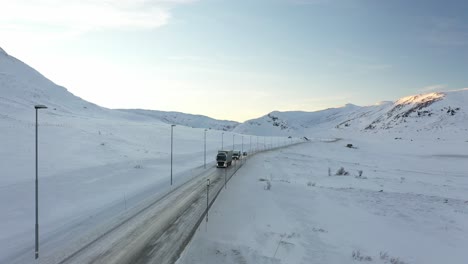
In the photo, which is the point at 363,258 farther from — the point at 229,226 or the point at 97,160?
the point at 97,160

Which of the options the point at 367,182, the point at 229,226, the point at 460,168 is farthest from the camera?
the point at 460,168

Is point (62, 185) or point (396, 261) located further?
point (62, 185)

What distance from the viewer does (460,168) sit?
71625 mm

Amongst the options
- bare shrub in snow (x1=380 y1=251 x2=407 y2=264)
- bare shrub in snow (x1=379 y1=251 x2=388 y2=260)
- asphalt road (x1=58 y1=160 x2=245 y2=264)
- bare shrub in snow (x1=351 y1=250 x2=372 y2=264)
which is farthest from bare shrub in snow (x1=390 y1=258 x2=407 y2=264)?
asphalt road (x1=58 y1=160 x2=245 y2=264)

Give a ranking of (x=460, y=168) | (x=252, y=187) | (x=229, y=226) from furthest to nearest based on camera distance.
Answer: (x=460, y=168) → (x=252, y=187) → (x=229, y=226)

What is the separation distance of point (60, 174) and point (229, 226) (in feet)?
63.0

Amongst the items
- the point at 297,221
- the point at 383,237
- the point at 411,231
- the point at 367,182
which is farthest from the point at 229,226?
the point at 367,182

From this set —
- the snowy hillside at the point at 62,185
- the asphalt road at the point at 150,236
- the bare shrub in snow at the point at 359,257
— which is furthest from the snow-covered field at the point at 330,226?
the snowy hillside at the point at 62,185

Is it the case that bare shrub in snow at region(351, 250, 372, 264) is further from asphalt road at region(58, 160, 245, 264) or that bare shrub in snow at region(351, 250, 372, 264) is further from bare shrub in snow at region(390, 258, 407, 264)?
asphalt road at region(58, 160, 245, 264)

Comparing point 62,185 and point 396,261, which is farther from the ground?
point 62,185

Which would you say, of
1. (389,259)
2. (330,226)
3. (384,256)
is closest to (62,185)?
(330,226)

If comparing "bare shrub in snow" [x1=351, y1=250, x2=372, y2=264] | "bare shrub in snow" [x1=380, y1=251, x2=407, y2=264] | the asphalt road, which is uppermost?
the asphalt road

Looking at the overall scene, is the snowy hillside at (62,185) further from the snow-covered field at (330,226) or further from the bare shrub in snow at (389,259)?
the bare shrub in snow at (389,259)

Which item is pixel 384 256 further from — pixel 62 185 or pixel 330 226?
pixel 62 185
